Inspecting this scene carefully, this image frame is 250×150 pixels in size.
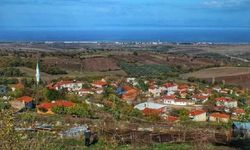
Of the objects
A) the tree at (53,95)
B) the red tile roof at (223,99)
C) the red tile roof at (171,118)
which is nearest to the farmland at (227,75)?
the red tile roof at (223,99)

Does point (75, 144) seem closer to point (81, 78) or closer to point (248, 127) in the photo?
point (248, 127)

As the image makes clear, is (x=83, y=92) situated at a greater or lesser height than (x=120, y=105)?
lesser

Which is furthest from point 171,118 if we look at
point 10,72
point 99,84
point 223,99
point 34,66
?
point 34,66

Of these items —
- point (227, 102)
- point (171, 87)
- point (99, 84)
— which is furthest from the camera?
point (171, 87)

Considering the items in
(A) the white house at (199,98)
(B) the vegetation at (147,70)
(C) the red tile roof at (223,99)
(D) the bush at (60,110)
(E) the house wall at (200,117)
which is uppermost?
(D) the bush at (60,110)

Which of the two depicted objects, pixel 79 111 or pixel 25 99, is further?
pixel 25 99

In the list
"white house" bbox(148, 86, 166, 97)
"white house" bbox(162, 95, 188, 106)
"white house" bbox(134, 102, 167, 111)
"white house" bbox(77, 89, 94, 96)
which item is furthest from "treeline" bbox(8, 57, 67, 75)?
"white house" bbox(134, 102, 167, 111)

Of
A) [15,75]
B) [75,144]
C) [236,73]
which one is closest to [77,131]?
[75,144]

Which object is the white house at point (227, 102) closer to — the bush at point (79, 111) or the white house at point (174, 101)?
the white house at point (174, 101)

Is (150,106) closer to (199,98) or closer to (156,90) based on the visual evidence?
(199,98)

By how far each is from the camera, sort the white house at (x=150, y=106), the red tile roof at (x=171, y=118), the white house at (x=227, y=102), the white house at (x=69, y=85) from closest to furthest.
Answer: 1. the red tile roof at (x=171, y=118)
2. the white house at (x=150, y=106)
3. the white house at (x=227, y=102)
4. the white house at (x=69, y=85)

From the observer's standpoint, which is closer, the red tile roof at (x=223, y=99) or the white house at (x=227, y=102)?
the white house at (x=227, y=102)
